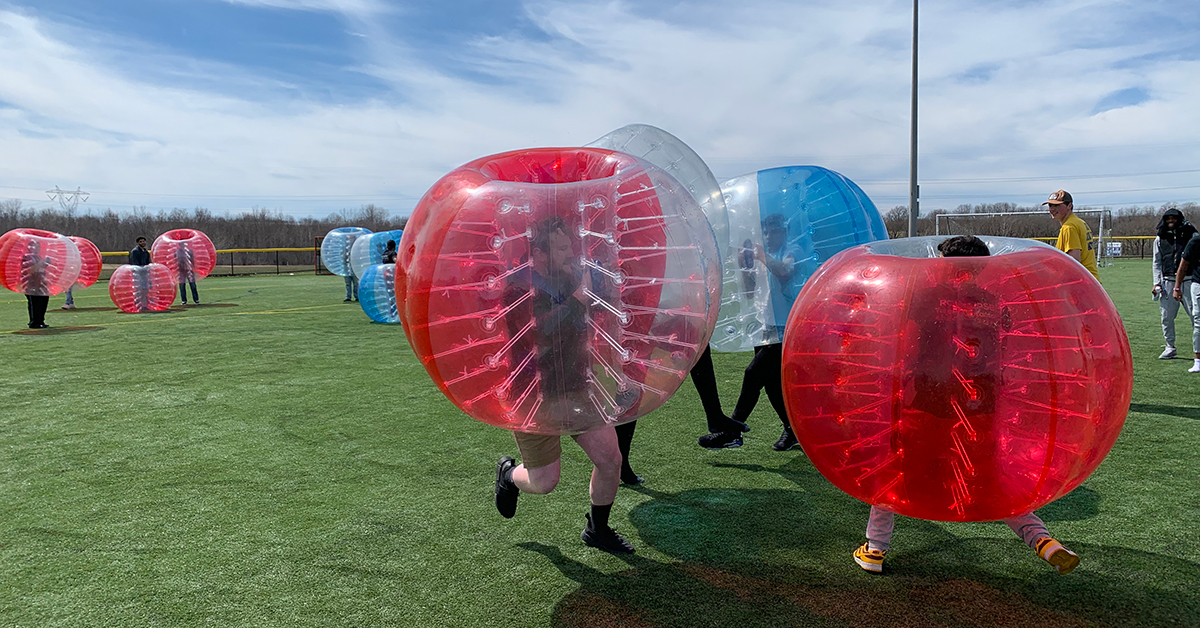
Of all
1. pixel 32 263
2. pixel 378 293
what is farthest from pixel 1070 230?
pixel 32 263

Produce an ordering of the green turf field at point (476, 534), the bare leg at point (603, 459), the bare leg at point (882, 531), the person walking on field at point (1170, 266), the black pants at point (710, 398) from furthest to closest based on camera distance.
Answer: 1. the person walking on field at point (1170, 266)
2. the black pants at point (710, 398)
3. the bare leg at point (603, 459)
4. the bare leg at point (882, 531)
5. the green turf field at point (476, 534)

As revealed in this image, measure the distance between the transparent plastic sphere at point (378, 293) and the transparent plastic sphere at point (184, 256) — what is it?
7013 mm

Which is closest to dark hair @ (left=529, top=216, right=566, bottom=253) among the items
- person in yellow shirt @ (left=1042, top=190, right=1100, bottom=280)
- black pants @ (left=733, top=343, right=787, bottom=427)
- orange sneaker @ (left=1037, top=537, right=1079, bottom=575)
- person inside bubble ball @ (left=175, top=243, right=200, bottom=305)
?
orange sneaker @ (left=1037, top=537, right=1079, bottom=575)

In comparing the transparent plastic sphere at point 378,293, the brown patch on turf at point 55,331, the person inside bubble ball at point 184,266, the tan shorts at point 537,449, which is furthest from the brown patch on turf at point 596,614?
the person inside bubble ball at point 184,266

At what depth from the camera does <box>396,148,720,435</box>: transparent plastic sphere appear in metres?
2.54

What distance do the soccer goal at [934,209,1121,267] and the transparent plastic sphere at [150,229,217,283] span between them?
28193 millimetres

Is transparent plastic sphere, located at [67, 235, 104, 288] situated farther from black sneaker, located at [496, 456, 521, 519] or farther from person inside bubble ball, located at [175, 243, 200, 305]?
black sneaker, located at [496, 456, 521, 519]

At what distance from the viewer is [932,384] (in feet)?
8.00

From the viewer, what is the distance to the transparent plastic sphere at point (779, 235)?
4.16 m

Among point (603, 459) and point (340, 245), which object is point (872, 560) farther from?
point (340, 245)

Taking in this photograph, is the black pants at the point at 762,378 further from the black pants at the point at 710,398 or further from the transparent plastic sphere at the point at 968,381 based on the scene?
the transparent plastic sphere at the point at 968,381

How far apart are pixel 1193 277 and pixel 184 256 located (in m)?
18.9

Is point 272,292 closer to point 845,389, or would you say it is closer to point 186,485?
point 186,485

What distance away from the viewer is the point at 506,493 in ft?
12.2
